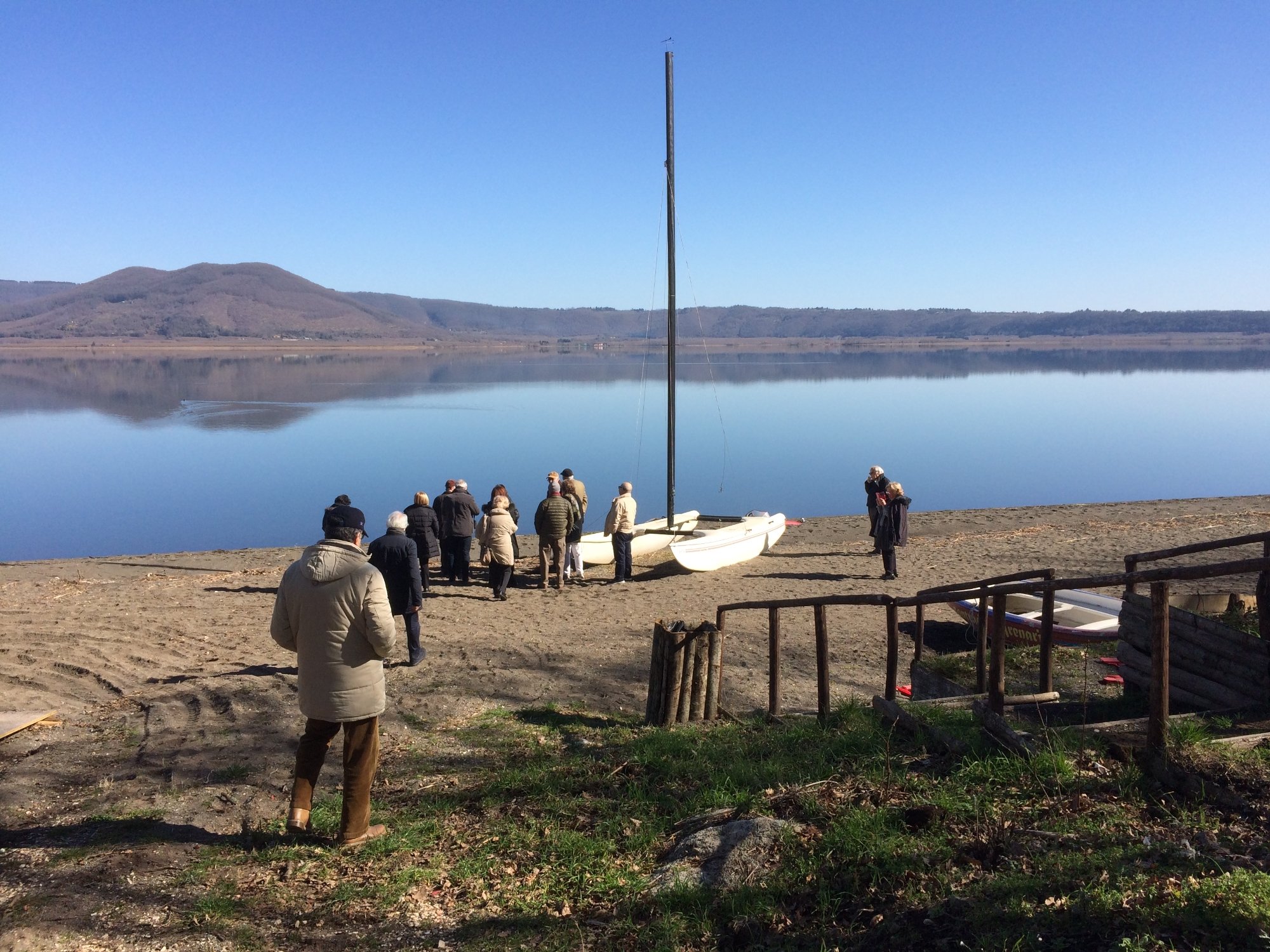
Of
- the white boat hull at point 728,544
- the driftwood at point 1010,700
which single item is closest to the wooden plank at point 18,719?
the driftwood at point 1010,700

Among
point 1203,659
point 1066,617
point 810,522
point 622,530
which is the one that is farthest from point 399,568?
point 810,522

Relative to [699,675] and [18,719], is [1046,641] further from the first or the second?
[18,719]

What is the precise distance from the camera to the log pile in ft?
16.7

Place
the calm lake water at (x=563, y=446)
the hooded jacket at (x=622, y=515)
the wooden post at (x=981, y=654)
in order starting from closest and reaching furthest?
1. the wooden post at (x=981, y=654)
2. the hooded jacket at (x=622, y=515)
3. the calm lake water at (x=563, y=446)

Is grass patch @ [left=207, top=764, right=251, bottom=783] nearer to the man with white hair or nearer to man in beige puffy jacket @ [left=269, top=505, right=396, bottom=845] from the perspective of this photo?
man in beige puffy jacket @ [left=269, top=505, right=396, bottom=845]

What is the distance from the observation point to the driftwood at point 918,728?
498cm

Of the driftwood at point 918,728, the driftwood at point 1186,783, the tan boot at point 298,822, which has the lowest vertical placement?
the tan boot at point 298,822

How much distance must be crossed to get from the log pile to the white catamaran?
9.92m

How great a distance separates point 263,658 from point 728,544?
354 inches

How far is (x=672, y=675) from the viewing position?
6.95 metres

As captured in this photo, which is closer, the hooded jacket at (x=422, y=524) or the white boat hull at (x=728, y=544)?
the hooded jacket at (x=422, y=524)

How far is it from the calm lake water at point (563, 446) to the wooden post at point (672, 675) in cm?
2019

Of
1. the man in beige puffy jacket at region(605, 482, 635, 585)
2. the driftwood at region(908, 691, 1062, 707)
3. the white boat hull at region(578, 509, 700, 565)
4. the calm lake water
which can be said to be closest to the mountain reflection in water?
the calm lake water

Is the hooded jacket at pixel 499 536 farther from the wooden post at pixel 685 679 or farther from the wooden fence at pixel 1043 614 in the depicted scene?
the wooden post at pixel 685 679
